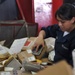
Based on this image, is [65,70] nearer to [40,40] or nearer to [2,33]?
[40,40]

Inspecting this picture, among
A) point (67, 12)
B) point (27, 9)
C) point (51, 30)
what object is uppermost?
point (67, 12)

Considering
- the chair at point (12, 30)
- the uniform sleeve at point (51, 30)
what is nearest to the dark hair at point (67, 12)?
the uniform sleeve at point (51, 30)

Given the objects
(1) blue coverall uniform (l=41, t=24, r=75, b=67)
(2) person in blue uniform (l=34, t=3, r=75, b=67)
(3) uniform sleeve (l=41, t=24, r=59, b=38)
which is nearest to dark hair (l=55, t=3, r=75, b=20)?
(2) person in blue uniform (l=34, t=3, r=75, b=67)

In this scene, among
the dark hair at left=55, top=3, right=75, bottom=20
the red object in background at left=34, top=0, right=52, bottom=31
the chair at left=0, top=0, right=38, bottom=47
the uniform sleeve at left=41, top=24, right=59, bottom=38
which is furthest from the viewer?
the red object in background at left=34, top=0, right=52, bottom=31

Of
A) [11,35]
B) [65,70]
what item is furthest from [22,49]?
[65,70]

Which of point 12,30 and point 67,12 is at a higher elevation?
point 67,12

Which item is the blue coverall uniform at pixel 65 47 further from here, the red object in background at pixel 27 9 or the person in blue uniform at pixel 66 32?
the red object in background at pixel 27 9

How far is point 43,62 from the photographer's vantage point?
1834 mm

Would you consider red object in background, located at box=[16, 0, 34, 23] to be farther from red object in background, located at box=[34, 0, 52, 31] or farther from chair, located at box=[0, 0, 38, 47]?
chair, located at box=[0, 0, 38, 47]

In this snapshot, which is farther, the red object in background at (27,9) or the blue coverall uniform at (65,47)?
the red object in background at (27,9)

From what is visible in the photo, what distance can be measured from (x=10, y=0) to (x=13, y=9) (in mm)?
151

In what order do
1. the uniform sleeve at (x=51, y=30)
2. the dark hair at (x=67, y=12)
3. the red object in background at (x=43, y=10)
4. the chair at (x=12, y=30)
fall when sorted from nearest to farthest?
the dark hair at (x=67, y=12) → the uniform sleeve at (x=51, y=30) → the chair at (x=12, y=30) → the red object in background at (x=43, y=10)

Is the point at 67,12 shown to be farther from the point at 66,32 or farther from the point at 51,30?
the point at 51,30

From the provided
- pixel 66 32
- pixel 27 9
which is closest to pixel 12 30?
pixel 66 32
